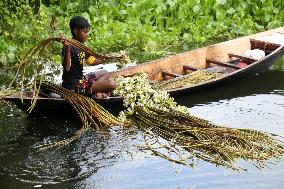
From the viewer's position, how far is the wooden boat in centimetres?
754

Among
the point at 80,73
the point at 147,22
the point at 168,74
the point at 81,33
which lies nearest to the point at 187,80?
the point at 168,74

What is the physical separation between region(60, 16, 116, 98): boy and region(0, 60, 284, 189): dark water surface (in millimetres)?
518

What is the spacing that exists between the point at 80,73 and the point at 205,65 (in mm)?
2769

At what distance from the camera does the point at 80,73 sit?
7590 mm

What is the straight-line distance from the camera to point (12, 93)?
24.0ft

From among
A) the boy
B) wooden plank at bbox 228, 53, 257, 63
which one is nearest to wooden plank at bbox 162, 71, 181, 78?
wooden plank at bbox 228, 53, 257, 63

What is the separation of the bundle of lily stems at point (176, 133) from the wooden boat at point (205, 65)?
25 cm

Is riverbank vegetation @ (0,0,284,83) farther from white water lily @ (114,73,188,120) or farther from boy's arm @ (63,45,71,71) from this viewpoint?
white water lily @ (114,73,188,120)

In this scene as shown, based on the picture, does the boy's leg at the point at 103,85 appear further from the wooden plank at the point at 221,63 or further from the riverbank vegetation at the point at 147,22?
the riverbank vegetation at the point at 147,22

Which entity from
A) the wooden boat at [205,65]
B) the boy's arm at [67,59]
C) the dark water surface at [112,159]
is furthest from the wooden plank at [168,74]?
the boy's arm at [67,59]

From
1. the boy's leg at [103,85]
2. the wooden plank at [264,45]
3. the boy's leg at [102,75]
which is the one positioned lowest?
the boy's leg at [103,85]

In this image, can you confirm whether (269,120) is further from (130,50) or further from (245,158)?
(130,50)

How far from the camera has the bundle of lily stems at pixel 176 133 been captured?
6285mm

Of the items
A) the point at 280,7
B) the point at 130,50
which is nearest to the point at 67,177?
the point at 130,50
